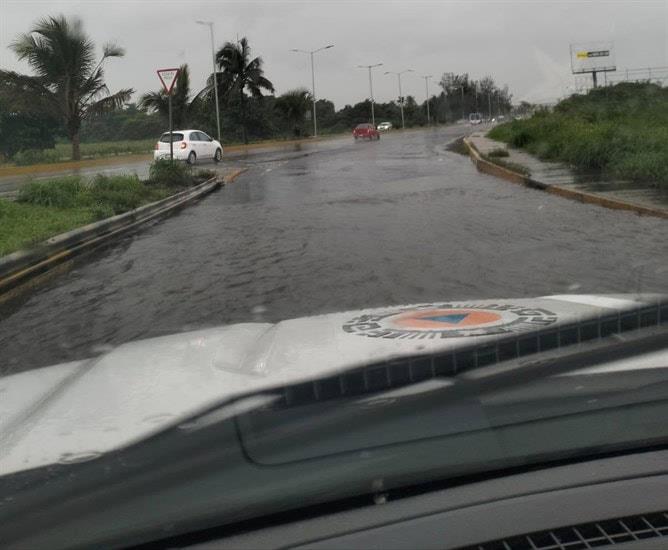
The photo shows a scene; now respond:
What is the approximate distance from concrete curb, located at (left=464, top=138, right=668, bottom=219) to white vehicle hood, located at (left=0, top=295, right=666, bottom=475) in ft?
31.7

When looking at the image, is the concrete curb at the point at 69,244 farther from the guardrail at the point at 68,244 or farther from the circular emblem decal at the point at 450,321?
the circular emblem decal at the point at 450,321

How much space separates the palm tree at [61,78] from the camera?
20.8 m

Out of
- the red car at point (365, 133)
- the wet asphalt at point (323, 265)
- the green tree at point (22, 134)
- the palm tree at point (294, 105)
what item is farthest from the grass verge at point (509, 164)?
the palm tree at point (294, 105)

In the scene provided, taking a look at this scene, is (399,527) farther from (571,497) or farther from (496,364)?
(496,364)

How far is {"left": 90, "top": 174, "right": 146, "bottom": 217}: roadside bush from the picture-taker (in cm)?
1659

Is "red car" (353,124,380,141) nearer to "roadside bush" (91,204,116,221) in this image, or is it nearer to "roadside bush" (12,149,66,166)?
"roadside bush" (12,149,66,166)

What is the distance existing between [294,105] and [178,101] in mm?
31140

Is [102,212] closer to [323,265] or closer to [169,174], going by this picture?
[323,265]

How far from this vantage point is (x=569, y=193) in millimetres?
16219

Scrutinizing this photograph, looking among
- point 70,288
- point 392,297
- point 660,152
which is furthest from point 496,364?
point 660,152

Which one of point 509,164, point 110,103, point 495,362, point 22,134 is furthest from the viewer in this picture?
point 22,134

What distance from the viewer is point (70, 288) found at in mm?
9547

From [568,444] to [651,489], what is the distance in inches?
11.6

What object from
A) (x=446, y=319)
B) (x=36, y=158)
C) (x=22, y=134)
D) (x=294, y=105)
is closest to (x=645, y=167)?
(x=446, y=319)
